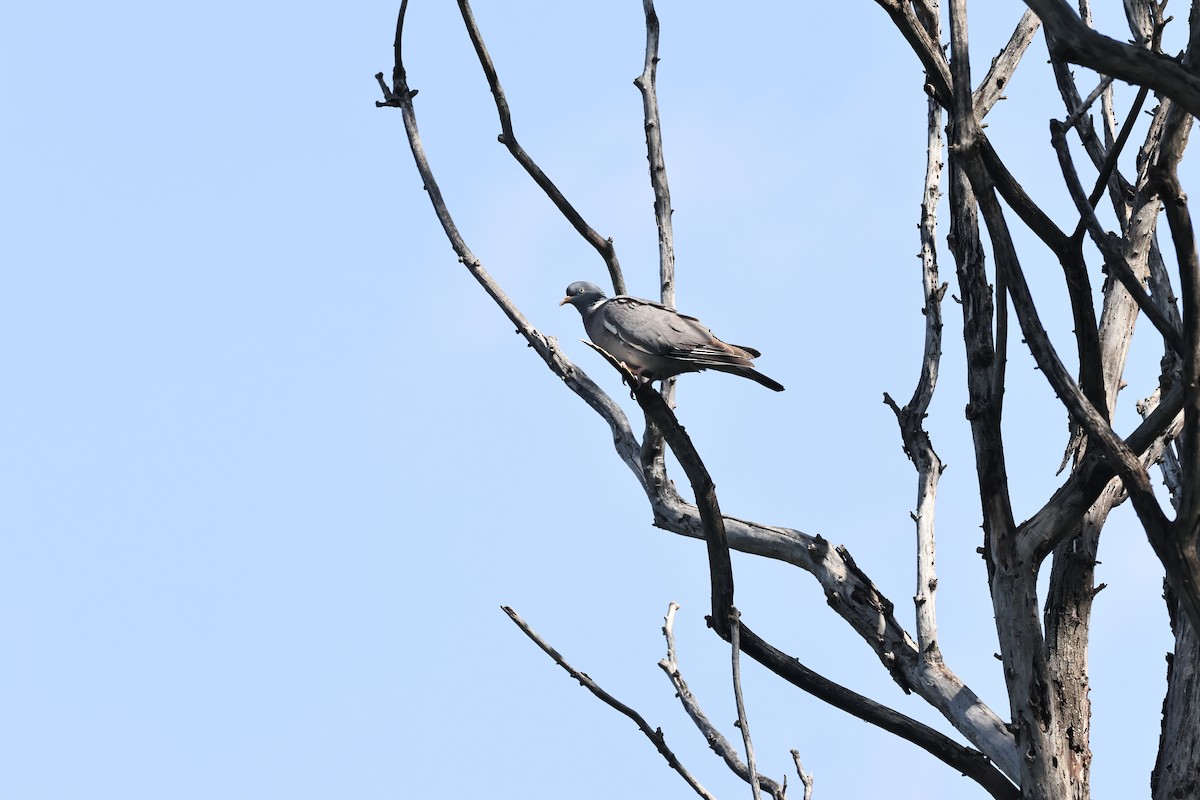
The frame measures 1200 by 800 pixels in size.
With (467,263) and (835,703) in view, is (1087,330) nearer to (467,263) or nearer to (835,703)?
(835,703)

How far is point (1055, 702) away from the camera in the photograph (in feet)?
15.8

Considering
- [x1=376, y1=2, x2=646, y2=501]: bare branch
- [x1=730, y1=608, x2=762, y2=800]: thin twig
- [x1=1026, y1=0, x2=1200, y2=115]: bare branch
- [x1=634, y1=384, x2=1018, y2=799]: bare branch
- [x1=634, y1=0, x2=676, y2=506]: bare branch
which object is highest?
[x1=634, y1=0, x2=676, y2=506]: bare branch

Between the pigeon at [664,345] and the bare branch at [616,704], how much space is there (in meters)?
1.96

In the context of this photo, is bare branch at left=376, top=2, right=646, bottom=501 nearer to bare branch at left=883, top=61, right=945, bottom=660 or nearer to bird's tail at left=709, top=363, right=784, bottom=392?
bird's tail at left=709, top=363, right=784, bottom=392

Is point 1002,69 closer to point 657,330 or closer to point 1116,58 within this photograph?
point 657,330

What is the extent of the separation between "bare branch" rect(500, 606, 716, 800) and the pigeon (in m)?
1.96

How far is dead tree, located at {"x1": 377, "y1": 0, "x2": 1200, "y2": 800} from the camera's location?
13.1ft

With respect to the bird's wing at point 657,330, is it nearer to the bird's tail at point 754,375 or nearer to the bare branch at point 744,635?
the bird's tail at point 754,375

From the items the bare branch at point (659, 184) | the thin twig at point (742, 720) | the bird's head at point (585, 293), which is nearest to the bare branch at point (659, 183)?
the bare branch at point (659, 184)

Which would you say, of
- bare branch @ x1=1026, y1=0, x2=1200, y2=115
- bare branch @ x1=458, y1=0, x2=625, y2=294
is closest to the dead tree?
bare branch @ x1=1026, y1=0, x2=1200, y2=115

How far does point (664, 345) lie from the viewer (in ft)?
21.4

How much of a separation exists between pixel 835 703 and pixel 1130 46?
3.13 meters

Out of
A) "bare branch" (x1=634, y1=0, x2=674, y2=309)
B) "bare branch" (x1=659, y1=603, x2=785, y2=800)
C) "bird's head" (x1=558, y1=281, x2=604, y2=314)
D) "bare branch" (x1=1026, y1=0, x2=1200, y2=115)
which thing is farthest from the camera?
"bird's head" (x1=558, y1=281, x2=604, y2=314)

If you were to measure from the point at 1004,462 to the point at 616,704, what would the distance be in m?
1.90
